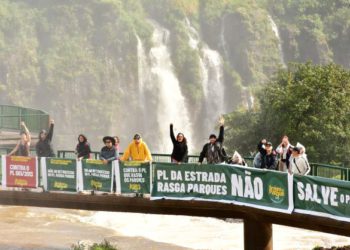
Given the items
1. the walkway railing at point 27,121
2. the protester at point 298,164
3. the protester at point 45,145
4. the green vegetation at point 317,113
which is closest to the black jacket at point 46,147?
the protester at point 45,145

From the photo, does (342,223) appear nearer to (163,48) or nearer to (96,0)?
(163,48)

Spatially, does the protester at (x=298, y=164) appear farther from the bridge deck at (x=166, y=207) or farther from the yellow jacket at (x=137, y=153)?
the yellow jacket at (x=137, y=153)

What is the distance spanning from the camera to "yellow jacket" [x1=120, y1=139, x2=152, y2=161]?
21.6m

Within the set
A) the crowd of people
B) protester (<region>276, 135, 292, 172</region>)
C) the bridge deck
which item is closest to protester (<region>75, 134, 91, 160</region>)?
the crowd of people

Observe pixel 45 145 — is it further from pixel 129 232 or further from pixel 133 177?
pixel 129 232

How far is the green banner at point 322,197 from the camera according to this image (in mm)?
16756

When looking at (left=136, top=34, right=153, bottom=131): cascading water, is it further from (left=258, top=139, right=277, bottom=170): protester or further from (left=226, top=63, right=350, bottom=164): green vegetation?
(left=258, top=139, right=277, bottom=170): protester

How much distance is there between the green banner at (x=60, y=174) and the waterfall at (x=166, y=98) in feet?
199

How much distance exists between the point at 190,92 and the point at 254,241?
2534 inches

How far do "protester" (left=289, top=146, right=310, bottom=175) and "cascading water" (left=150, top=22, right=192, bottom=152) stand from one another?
64.9m

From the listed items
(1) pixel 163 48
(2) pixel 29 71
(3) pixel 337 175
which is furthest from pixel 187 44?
(3) pixel 337 175

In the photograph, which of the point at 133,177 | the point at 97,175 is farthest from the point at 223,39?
the point at 133,177

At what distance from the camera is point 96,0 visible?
3676 inches

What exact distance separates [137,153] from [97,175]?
1543 millimetres
